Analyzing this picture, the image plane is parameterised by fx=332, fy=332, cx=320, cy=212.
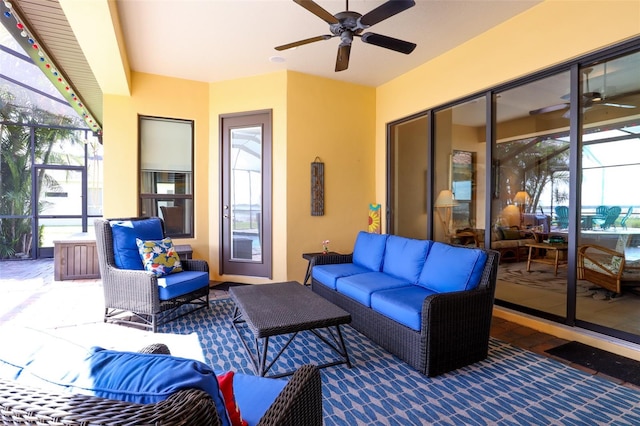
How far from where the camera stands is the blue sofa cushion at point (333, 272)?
3.53 m

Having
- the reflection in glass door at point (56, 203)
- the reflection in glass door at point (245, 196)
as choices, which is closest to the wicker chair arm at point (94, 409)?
the reflection in glass door at point (245, 196)

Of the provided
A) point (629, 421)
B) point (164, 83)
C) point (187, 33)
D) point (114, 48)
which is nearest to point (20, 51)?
point (164, 83)

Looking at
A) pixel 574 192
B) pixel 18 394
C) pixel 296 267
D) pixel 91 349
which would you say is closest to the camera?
pixel 18 394

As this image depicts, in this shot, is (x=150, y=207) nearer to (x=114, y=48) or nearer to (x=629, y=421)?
(x=114, y=48)

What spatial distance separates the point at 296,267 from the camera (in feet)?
16.1

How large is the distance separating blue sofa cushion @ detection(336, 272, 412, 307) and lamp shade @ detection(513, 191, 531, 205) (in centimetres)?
184

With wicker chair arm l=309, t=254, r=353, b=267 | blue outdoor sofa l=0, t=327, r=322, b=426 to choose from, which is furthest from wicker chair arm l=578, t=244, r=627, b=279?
blue outdoor sofa l=0, t=327, r=322, b=426

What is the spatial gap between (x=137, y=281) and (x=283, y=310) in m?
1.63

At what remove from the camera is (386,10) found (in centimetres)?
245

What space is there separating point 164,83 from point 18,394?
5.15 meters

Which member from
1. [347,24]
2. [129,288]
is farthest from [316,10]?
[129,288]

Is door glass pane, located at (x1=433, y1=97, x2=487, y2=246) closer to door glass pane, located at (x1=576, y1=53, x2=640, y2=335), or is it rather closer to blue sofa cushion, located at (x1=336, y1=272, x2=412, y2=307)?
door glass pane, located at (x1=576, y1=53, x2=640, y2=335)

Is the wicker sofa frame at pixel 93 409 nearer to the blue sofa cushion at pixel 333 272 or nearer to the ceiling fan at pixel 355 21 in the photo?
the ceiling fan at pixel 355 21

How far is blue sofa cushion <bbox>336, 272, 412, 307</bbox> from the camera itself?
9.72ft
